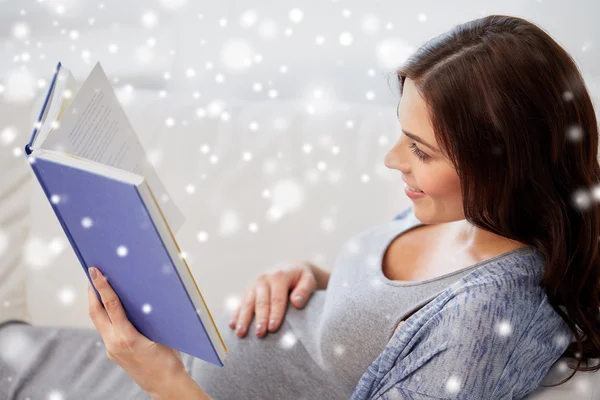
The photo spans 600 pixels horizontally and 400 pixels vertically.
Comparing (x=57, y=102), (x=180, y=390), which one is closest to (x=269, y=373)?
(x=180, y=390)

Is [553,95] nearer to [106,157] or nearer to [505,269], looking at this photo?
[505,269]

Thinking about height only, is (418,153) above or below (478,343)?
above

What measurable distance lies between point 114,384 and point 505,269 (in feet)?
2.39

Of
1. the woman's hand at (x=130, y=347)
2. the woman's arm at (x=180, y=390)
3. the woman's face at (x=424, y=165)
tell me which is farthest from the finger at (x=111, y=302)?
the woman's face at (x=424, y=165)

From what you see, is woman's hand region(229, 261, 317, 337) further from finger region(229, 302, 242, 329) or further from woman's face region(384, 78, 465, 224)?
woman's face region(384, 78, 465, 224)

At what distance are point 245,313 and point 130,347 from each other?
0.33 meters

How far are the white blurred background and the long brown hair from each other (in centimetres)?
45

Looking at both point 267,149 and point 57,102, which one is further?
point 267,149

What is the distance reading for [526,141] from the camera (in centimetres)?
80

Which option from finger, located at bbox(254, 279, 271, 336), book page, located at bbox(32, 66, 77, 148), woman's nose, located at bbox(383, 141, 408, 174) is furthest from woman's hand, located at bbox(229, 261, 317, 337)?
book page, located at bbox(32, 66, 77, 148)

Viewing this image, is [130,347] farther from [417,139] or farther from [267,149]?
[267,149]

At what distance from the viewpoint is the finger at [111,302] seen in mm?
766

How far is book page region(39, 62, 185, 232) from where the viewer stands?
73cm

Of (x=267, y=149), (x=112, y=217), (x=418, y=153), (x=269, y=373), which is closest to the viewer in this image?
(x=112, y=217)
